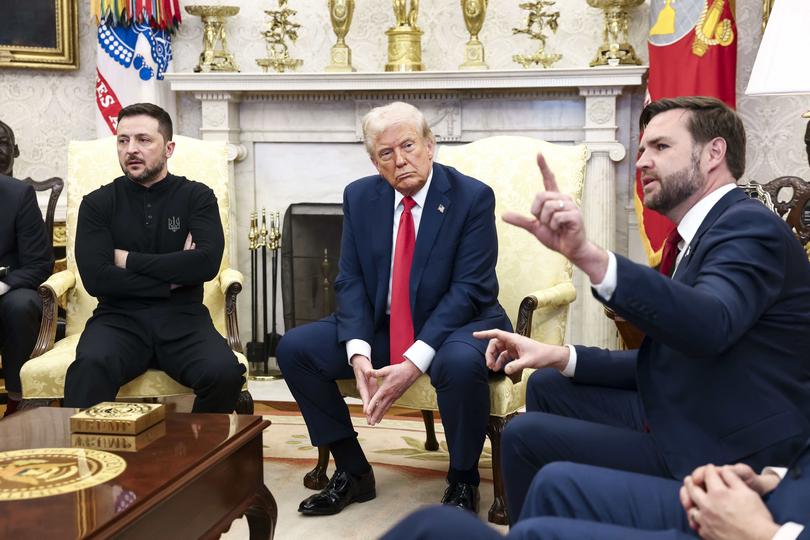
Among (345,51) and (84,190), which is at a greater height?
(345,51)

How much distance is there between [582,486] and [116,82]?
162 inches

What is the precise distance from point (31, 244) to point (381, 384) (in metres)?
1.68

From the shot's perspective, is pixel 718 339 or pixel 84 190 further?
pixel 84 190

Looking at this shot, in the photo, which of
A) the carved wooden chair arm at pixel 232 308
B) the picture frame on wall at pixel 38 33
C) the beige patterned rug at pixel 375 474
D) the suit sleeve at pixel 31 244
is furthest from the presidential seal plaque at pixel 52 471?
the picture frame on wall at pixel 38 33

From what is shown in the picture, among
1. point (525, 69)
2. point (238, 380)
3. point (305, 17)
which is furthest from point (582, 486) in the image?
point (305, 17)

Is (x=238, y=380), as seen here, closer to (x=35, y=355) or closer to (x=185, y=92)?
(x=35, y=355)

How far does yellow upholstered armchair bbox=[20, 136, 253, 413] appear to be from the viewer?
10.6ft

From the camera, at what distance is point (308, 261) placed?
555 centimetres

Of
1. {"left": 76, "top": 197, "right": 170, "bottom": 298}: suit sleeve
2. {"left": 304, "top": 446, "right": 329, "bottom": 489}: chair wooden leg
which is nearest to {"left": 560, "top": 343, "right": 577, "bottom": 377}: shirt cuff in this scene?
{"left": 304, "top": 446, "right": 329, "bottom": 489}: chair wooden leg

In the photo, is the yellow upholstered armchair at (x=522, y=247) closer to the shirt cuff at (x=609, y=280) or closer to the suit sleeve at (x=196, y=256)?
the suit sleeve at (x=196, y=256)

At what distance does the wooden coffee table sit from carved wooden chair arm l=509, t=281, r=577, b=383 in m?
0.94

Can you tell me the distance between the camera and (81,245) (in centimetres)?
336

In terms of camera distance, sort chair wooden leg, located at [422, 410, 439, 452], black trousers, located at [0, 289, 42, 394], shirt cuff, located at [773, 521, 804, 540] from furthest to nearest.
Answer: chair wooden leg, located at [422, 410, 439, 452], black trousers, located at [0, 289, 42, 394], shirt cuff, located at [773, 521, 804, 540]

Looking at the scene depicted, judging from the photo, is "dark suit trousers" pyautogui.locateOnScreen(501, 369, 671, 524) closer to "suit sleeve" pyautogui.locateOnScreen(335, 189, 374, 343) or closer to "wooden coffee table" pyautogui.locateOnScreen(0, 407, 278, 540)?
"wooden coffee table" pyautogui.locateOnScreen(0, 407, 278, 540)
